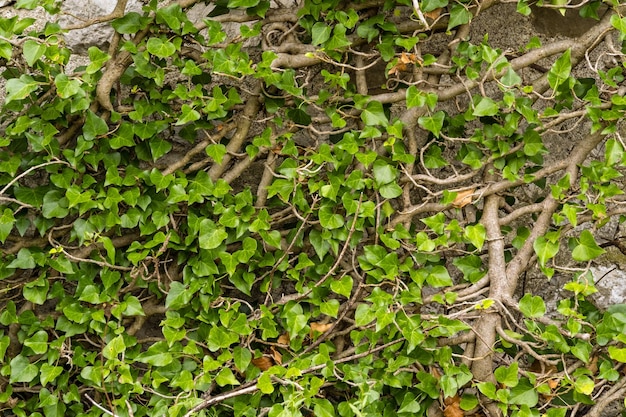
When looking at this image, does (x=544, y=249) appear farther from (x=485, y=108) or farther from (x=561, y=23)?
(x=561, y=23)

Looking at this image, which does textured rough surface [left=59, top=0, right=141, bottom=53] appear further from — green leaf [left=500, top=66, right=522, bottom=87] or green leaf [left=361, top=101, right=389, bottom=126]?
green leaf [left=500, top=66, right=522, bottom=87]

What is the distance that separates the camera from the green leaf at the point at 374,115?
71.1 inches

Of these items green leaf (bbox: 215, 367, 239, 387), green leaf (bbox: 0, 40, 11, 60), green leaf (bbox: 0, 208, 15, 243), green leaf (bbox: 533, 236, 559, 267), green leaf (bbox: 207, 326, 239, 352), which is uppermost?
green leaf (bbox: 0, 40, 11, 60)

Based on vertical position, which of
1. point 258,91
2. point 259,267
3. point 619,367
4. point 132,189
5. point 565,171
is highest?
point 258,91

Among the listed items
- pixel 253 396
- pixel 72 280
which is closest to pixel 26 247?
pixel 72 280

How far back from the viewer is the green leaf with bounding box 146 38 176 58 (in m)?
1.76

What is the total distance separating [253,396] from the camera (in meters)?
1.82

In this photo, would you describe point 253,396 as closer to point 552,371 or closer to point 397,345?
point 397,345

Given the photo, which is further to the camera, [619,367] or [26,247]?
[26,247]

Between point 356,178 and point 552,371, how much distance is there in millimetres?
707

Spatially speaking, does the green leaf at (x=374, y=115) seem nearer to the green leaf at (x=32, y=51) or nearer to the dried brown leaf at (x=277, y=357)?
the dried brown leaf at (x=277, y=357)

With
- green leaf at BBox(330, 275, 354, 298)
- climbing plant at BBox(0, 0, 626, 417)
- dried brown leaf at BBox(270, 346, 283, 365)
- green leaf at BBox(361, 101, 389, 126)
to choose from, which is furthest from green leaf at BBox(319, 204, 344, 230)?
dried brown leaf at BBox(270, 346, 283, 365)

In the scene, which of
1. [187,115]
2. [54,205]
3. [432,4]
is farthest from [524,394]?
[54,205]

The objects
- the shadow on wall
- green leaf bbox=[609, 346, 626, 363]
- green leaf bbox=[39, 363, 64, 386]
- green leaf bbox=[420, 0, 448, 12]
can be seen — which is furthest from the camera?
the shadow on wall
